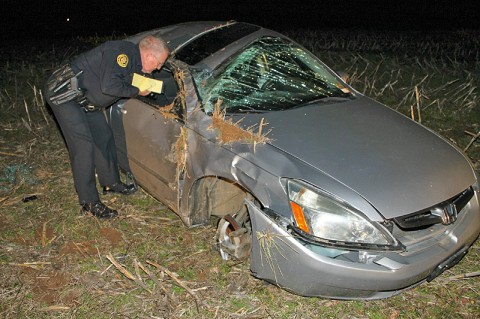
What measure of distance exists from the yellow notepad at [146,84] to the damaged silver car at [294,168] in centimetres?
17

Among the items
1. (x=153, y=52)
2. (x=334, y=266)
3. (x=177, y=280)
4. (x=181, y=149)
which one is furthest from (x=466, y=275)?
(x=153, y=52)

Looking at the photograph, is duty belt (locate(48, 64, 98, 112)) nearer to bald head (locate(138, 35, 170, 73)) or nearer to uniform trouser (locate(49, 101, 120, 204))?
uniform trouser (locate(49, 101, 120, 204))

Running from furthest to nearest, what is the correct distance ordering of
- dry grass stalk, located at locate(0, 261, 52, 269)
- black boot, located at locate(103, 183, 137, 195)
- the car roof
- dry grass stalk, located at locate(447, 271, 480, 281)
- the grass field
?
black boot, located at locate(103, 183, 137, 195) < the car roof < dry grass stalk, located at locate(0, 261, 52, 269) < dry grass stalk, located at locate(447, 271, 480, 281) < the grass field

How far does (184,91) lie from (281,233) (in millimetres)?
1346

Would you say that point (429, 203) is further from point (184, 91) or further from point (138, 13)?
point (138, 13)

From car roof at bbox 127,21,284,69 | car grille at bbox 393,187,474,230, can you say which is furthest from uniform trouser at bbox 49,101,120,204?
car grille at bbox 393,187,474,230

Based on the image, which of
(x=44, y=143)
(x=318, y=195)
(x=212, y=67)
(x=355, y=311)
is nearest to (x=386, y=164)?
(x=318, y=195)

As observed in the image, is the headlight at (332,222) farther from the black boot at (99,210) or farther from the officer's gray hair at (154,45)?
the black boot at (99,210)

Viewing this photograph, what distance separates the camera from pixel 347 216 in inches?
110

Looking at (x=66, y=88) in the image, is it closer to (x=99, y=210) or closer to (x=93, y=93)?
(x=93, y=93)

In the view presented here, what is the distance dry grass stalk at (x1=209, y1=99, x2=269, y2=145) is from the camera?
316 cm

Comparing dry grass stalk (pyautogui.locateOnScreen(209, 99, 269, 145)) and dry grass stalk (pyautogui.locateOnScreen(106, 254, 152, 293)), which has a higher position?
dry grass stalk (pyautogui.locateOnScreen(209, 99, 269, 145))

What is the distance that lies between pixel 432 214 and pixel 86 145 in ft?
8.45

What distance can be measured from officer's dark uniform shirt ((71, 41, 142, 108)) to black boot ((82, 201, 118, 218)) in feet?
2.72
